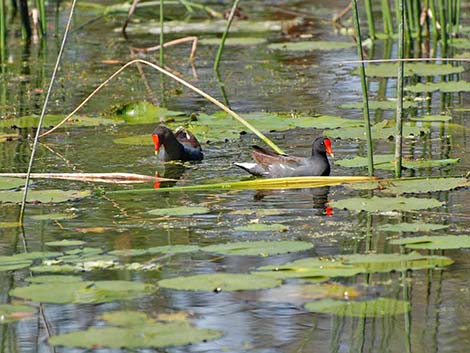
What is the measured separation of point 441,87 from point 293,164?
12.2ft

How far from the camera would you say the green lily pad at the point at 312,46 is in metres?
15.1

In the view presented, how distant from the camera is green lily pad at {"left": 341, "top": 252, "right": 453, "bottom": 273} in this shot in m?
5.79

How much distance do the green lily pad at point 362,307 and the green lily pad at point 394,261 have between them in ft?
1.53

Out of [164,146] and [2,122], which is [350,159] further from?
[2,122]

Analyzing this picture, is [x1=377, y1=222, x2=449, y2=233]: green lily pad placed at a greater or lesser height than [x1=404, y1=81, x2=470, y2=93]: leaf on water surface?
lesser

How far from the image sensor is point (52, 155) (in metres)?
9.28

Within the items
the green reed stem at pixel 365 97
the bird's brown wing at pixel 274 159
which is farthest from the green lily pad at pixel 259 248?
the bird's brown wing at pixel 274 159

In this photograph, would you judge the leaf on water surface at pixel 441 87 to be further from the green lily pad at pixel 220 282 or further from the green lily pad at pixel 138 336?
the green lily pad at pixel 138 336

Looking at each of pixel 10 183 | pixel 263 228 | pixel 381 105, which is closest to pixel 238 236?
pixel 263 228

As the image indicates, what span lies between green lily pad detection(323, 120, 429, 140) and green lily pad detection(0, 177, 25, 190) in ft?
8.41

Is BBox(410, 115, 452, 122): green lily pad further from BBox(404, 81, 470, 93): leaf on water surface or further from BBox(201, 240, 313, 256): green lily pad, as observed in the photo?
BBox(201, 240, 313, 256): green lily pad

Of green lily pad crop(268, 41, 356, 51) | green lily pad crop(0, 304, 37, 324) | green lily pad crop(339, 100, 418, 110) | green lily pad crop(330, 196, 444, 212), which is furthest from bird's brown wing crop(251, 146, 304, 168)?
green lily pad crop(268, 41, 356, 51)

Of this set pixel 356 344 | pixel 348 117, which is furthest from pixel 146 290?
pixel 348 117

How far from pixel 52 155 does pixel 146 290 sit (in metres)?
3.92
